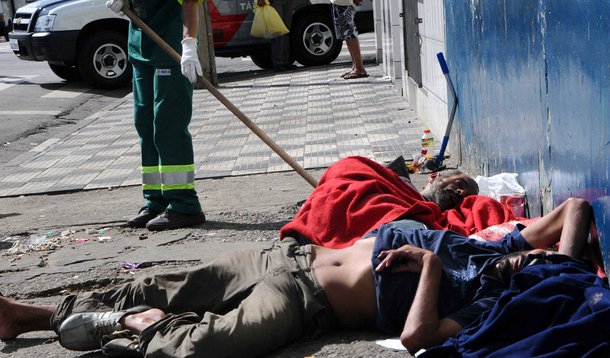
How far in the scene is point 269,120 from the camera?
382 inches

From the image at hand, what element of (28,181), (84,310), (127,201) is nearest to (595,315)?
(84,310)

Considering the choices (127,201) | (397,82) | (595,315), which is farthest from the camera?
(397,82)

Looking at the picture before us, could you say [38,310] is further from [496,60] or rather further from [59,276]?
[496,60]

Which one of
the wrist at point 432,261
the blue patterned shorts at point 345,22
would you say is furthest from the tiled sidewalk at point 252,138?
the wrist at point 432,261

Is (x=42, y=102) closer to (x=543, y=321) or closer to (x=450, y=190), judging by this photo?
(x=450, y=190)

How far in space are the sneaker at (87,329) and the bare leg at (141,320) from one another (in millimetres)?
34

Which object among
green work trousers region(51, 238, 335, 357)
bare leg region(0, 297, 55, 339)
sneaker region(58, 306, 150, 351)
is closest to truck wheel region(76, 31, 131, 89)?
bare leg region(0, 297, 55, 339)

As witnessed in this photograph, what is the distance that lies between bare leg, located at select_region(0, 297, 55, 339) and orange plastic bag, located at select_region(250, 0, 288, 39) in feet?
32.9

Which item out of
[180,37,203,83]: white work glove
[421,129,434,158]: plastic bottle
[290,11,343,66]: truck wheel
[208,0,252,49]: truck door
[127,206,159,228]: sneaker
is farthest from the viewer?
[290,11,343,66]: truck wheel

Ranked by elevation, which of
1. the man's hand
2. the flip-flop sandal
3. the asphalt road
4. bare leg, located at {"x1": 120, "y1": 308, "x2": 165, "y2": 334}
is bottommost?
the asphalt road

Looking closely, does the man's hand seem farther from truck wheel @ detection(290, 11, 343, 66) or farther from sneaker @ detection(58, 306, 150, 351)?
truck wheel @ detection(290, 11, 343, 66)

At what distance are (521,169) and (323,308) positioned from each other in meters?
1.60

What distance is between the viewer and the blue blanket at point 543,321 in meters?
3.01

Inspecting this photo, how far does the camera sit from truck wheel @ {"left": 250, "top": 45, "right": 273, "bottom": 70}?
1480 cm
